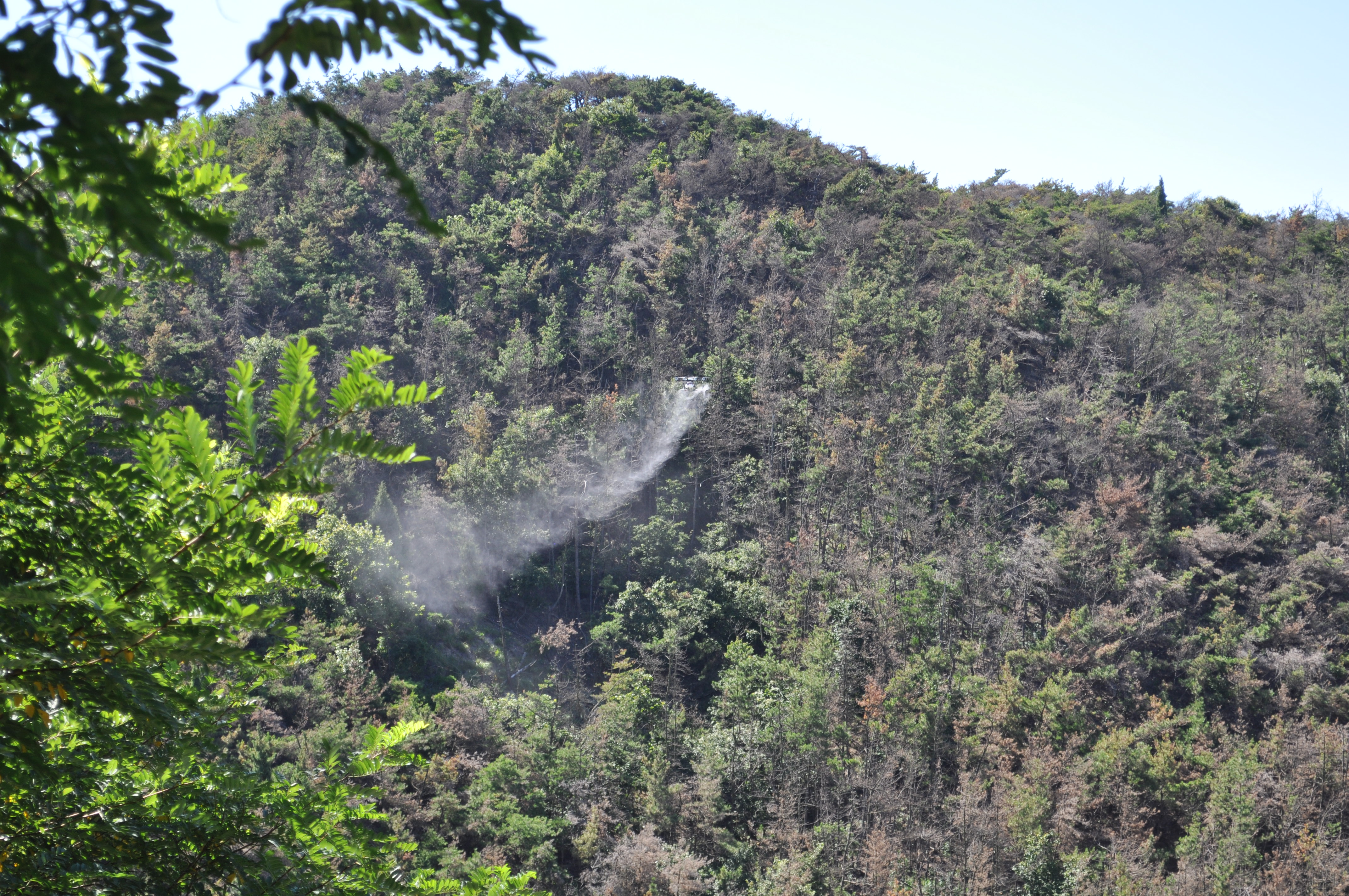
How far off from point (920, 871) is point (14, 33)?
57.4ft

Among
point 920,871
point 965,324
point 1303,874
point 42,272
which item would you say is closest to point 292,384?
point 42,272

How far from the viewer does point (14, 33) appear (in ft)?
3.38

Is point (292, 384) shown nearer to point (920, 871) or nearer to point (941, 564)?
point (920, 871)

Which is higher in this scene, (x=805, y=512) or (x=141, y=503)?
(x=141, y=503)

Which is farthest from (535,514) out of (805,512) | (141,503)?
(141,503)

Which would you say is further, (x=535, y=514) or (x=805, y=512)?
(x=805, y=512)

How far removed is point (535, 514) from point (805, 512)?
7604mm

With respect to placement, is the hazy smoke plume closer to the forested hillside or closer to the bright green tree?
the forested hillside

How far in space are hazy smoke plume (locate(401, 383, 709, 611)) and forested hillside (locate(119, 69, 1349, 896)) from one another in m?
0.11

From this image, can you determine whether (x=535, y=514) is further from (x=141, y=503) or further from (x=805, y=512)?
(x=141, y=503)

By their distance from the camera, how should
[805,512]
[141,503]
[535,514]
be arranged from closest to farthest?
[141,503] < [535,514] < [805,512]

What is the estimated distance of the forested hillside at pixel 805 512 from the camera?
→ 52.0 feet

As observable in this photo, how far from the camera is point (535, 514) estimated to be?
23.3m

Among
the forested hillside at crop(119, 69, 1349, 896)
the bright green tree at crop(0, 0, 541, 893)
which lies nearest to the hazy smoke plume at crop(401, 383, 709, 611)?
the forested hillside at crop(119, 69, 1349, 896)
